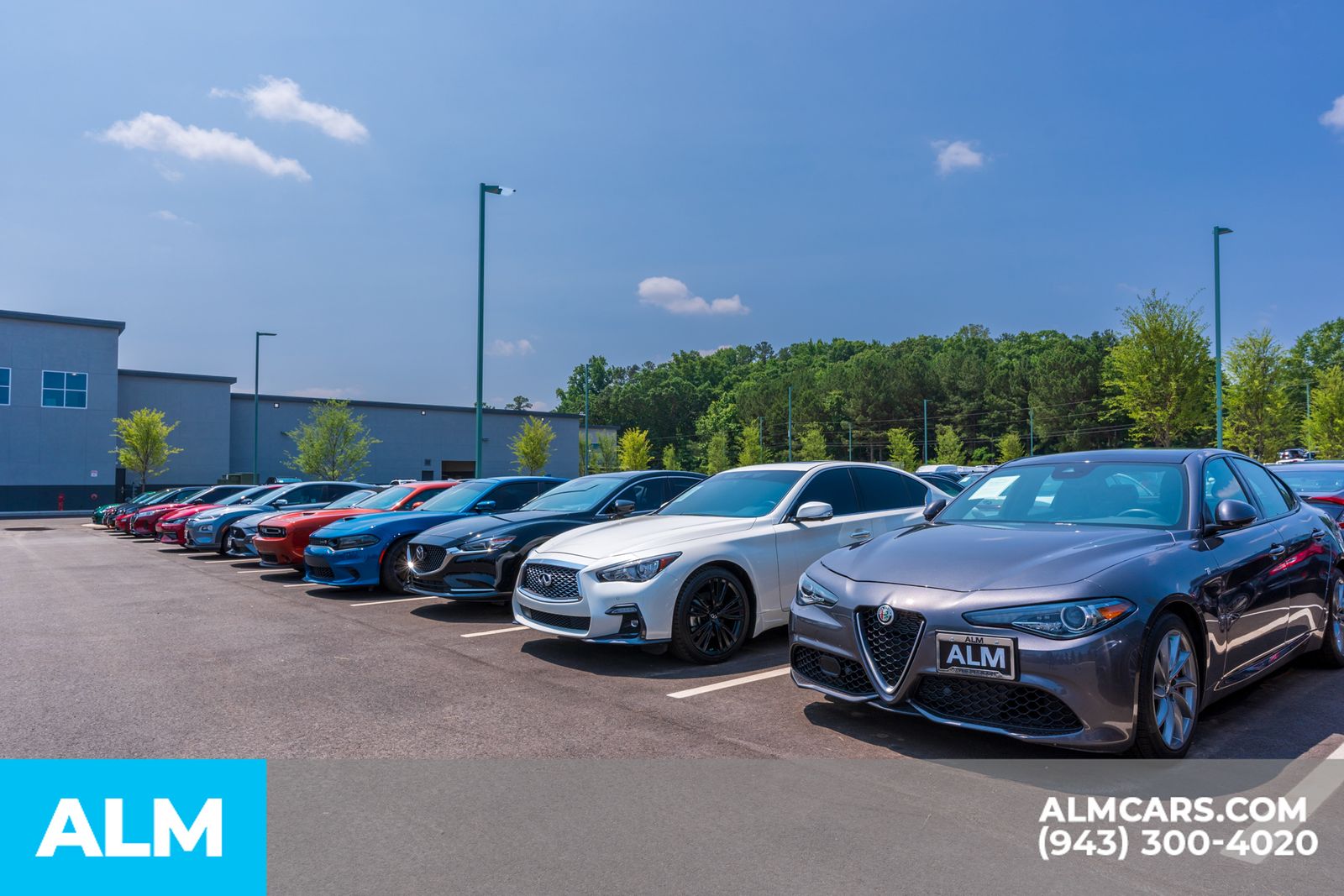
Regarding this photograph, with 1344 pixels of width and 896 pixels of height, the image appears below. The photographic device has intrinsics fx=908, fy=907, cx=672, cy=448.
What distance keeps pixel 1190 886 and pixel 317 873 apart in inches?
121

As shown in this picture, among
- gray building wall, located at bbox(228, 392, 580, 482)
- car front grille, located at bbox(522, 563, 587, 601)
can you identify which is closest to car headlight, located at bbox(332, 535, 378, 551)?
car front grille, located at bbox(522, 563, 587, 601)

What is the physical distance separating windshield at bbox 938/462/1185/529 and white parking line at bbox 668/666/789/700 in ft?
5.32

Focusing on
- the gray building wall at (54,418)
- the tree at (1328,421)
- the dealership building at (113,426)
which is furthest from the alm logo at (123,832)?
the gray building wall at (54,418)

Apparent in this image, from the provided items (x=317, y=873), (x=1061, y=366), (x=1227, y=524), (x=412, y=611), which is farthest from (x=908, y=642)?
(x=1061, y=366)

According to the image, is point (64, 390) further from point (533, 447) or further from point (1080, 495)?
point (1080, 495)

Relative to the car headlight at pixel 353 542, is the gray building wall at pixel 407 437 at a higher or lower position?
higher

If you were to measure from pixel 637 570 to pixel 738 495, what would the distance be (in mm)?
1644

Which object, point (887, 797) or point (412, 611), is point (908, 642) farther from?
point (412, 611)

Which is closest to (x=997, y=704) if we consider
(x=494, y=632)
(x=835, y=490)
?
(x=835, y=490)

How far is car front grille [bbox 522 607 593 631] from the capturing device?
21.9ft

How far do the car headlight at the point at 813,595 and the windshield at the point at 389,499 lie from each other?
909 centimetres

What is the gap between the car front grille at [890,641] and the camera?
441cm

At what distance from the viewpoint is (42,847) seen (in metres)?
3.54

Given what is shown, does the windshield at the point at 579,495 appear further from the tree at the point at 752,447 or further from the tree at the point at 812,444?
the tree at the point at 752,447
